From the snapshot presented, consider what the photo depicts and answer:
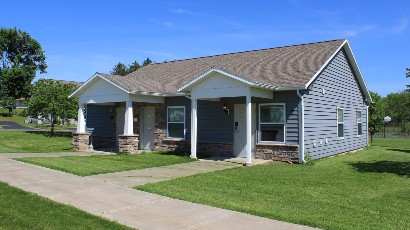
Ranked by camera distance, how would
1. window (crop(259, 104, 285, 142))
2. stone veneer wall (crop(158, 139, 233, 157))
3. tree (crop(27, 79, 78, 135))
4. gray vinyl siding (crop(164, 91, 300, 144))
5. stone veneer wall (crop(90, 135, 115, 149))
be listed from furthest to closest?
tree (crop(27, 79, 78, 135)), stone veneer wall (crop(90, 135, 115, 149)), stone veneer wall (crop(158, 139, 233, 157)), window (crop(259, 104, 285, 142)), gray vinyl siding (crop(164, 91, 300, 144))

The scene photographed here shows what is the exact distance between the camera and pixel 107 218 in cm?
589

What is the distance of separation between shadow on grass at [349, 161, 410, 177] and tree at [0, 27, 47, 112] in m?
56.6

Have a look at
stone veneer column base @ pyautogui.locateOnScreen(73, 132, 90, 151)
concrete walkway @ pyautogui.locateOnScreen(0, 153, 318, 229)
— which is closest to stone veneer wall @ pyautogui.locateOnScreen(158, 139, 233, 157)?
stone veneer column base @ pyautogui.locateOnScreen(73, 132, 90, 151)

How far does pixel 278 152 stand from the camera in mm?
13766

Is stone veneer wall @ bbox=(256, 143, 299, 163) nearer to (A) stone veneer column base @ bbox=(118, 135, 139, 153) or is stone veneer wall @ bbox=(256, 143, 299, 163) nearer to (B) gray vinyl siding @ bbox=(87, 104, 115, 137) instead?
(A) stone veneer column base @ bbox=(118, 135, 139, 153)

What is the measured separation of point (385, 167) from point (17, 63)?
6108cm

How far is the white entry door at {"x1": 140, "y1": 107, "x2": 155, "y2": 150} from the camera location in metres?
17.9

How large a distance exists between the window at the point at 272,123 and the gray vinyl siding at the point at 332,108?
35.4 inches

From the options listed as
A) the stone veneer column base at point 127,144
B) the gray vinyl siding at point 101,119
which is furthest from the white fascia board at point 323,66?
the gray vinyl siding at point 101,119

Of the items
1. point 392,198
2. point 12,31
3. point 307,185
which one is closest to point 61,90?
point 307,185

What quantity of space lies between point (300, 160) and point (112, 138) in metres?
11.0

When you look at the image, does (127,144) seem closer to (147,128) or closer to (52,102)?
(147,128)

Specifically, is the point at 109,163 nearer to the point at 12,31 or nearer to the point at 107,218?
the point at 107,218

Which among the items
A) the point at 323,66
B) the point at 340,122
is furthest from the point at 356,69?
the point at 323,66
